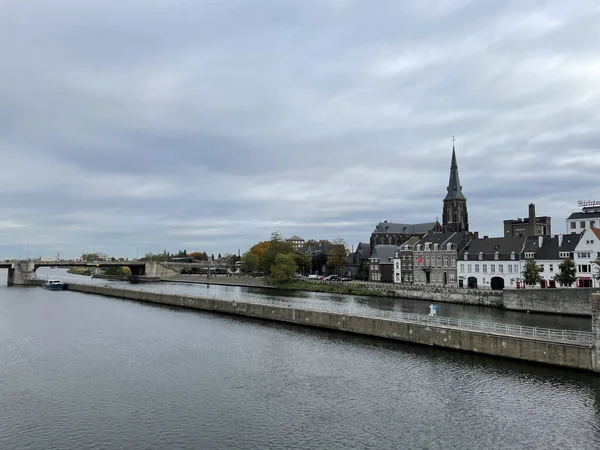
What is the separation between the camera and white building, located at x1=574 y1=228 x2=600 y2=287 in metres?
80.1

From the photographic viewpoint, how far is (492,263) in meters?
95.6

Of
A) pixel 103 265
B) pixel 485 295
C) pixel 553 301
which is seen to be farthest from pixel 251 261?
pixel 553 301

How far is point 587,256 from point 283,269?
71.9 m

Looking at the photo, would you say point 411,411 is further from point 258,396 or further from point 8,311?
point 8,311

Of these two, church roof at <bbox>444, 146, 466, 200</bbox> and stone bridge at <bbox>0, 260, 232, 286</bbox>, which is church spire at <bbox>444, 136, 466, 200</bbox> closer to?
church roof at <bbox>444, 146, 466, 200</bbox>

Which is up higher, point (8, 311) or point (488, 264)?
point (488, 264)

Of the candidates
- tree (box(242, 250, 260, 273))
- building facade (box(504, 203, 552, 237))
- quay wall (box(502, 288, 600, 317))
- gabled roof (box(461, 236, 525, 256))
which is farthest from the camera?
tree (box(242, 250, 260, 273))

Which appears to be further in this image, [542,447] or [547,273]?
[547,273]

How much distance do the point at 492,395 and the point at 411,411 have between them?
6548 millimetres

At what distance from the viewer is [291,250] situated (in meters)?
147

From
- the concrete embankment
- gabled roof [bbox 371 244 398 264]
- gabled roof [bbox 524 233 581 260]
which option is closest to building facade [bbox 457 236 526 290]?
gabled roof [bbox 524 233 581 260]

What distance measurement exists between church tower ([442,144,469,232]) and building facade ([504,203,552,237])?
36.2 ft

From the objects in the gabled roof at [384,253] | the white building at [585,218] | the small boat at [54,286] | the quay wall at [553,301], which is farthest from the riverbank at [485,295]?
the small boat at [54,286]

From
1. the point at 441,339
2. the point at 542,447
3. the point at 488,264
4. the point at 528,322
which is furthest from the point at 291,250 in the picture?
the point at 542,447
